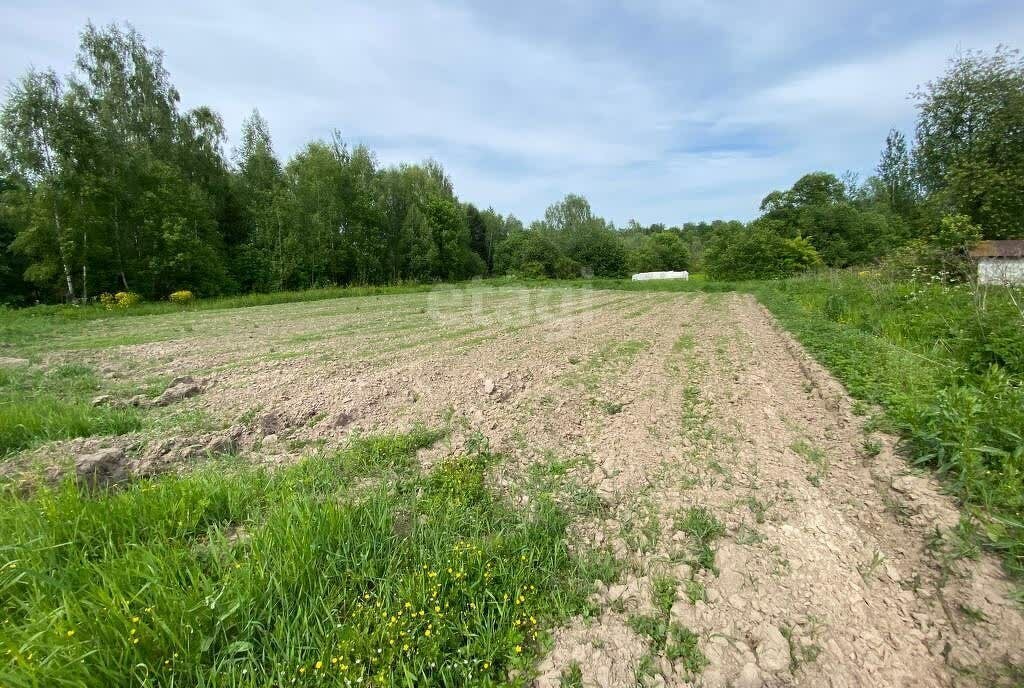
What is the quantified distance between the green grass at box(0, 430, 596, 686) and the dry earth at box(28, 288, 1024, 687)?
36 centimetres

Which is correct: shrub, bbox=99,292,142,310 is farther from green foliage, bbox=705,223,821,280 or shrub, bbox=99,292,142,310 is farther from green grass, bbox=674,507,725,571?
green foliage, bbox=705,223,821,280

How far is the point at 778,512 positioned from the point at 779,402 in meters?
2.50

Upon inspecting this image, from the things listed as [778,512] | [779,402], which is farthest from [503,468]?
[779,402]

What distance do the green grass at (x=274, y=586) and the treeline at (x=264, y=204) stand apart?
19927 millimetres

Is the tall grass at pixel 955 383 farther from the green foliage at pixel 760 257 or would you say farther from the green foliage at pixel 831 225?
the green foliage at pixel 831 225

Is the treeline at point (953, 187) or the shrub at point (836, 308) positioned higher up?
the treeline at point (953, 187)

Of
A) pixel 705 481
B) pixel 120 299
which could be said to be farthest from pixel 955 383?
pixel 120 299

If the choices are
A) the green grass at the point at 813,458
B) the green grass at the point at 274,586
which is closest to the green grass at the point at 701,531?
the green grass at the point at 274,586

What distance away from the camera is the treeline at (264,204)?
20.7 meters

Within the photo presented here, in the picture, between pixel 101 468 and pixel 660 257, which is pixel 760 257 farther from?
pixel 101 468

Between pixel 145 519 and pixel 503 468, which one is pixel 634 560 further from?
pixel 145 519

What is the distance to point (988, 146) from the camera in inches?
1102

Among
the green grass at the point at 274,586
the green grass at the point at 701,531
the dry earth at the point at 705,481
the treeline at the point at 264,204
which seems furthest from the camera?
the treeline at the point at 264,204

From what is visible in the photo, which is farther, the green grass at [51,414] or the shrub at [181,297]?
the shrub at [181,297]
